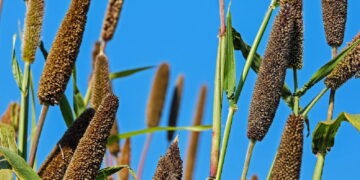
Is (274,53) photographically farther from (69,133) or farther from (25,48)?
(25,48)

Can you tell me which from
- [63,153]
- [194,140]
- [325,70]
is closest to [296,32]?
[325,70]

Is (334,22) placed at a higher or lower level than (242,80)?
higher

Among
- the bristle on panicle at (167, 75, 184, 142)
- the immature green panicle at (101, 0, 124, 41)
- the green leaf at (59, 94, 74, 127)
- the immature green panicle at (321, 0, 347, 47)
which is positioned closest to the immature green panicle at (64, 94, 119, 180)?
the green leaf at (59, 94, 74, 127)

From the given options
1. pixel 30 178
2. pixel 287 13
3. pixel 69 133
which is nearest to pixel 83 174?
pixel 30 178

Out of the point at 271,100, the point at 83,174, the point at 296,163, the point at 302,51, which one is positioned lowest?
the point at 83,174

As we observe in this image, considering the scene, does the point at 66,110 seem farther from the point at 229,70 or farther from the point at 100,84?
the point at 229,70

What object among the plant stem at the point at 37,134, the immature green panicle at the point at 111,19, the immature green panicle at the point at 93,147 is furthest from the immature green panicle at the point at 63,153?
the immature green panicle at the point at 111,19

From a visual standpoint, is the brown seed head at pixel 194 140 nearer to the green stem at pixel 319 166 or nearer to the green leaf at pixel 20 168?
the green stem at pixel 319 166
